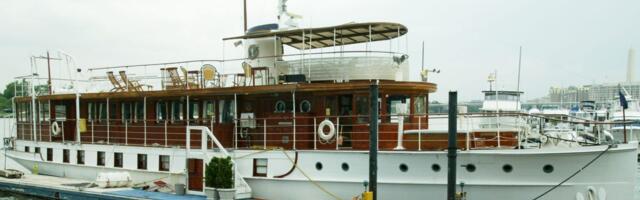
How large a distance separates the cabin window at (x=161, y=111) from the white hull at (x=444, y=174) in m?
4.16

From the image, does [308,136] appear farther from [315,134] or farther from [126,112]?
[126,112]

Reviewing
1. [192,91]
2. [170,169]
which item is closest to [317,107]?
[192,91]

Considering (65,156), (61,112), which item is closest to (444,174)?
(65,156)

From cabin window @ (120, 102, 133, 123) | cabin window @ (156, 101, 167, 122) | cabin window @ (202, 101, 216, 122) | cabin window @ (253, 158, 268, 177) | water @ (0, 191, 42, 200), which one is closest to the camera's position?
cabin window @ (253, 158, 268, 177)

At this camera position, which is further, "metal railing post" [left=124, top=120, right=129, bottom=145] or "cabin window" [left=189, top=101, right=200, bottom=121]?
"metal railing post" [left=124, top=120, right=129, bottom=145]

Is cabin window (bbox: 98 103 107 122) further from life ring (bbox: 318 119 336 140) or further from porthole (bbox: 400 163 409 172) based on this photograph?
porthole (bbox: 400 163 409 172)

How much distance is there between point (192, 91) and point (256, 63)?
7.48 ft

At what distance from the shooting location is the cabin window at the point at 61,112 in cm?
2277

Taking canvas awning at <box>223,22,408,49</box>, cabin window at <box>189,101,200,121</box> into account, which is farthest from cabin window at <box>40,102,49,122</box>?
canvas awning at <box>223,22,408,49</box>

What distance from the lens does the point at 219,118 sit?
17625mm

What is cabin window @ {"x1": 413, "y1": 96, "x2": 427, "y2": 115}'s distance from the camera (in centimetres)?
1662

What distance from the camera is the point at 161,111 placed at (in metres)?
19.4

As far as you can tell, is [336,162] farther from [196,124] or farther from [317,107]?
[196,124]

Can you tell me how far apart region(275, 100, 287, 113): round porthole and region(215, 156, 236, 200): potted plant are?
7.51 feet
